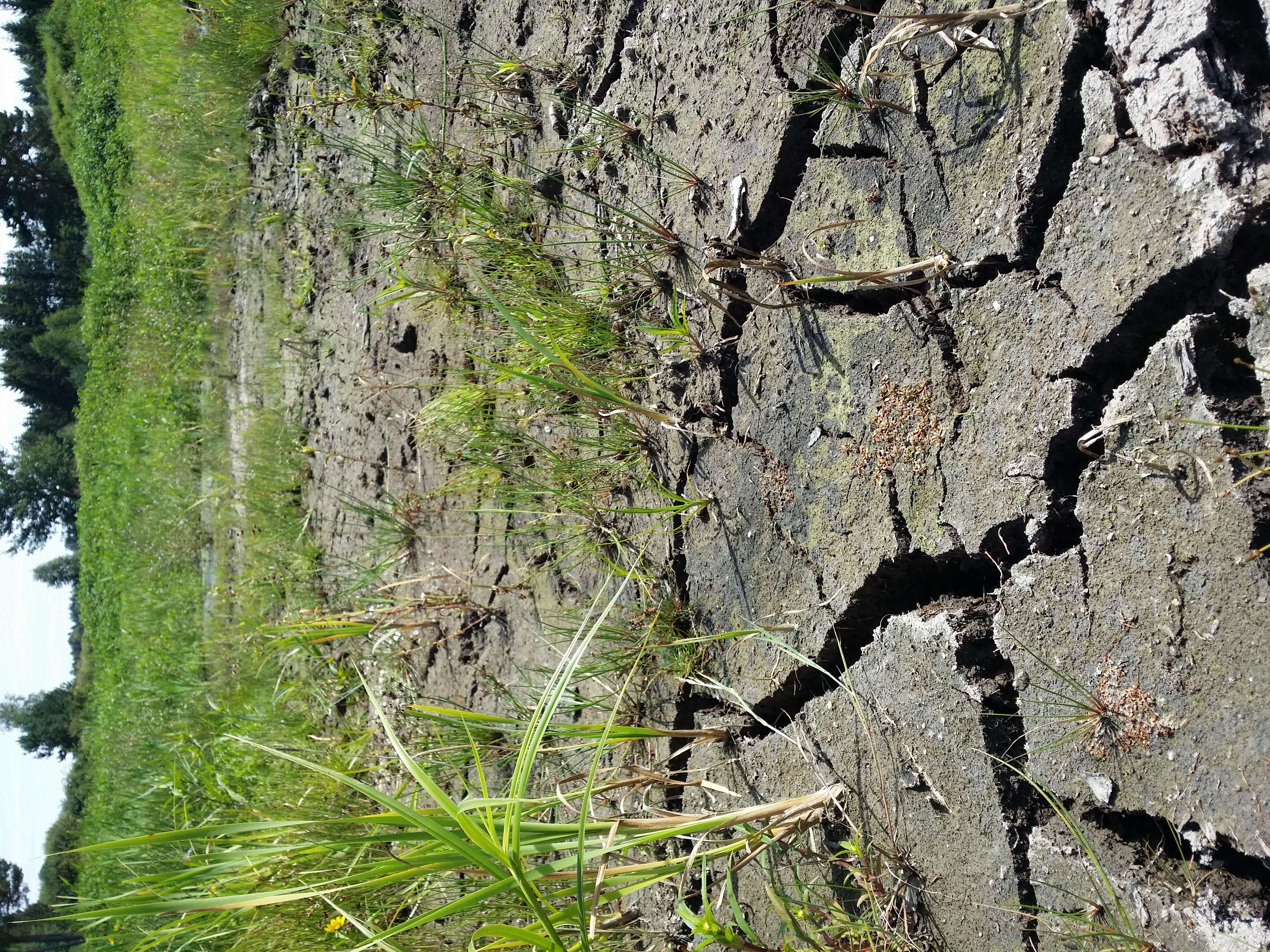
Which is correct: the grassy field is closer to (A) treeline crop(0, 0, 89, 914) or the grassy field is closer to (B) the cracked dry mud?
(B) the cracked dry mud

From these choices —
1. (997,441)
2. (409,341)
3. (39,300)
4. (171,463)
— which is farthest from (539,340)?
(39,300)

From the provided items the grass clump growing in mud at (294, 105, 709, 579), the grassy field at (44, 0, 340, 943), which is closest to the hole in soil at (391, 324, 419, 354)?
the grass clump growing in mud at (294, 105, 709, 579)

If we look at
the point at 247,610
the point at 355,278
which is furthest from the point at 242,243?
the point at 247,610

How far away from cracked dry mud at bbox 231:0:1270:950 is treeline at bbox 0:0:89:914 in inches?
454

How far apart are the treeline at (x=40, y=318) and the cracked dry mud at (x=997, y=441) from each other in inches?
454

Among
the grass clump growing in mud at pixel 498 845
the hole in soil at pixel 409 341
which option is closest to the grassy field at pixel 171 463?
the grass clump growing in mud at pixel 498 845

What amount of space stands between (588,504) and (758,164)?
0.86 meters

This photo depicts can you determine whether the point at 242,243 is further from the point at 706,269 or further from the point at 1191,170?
the point at 1191,170

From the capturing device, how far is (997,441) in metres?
1.35

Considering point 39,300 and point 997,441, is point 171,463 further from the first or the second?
point 39,300

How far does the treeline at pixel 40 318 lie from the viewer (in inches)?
464

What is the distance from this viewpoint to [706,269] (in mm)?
1758

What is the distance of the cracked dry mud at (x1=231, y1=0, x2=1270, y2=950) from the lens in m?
1.11

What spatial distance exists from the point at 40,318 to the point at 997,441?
1477 cm
